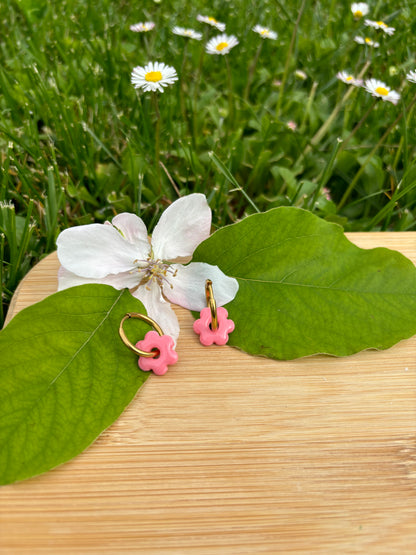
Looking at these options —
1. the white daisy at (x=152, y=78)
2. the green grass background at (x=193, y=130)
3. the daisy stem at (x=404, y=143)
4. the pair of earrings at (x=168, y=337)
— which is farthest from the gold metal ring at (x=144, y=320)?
the daisy stem at (x=404, y=143)

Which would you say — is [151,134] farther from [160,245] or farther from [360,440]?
[360,440]

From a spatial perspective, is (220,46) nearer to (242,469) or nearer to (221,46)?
(221,46)

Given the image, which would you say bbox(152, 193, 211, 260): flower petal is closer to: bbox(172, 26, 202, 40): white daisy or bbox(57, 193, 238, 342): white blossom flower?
bbox(57, 193, 238, 342): white blossom flower

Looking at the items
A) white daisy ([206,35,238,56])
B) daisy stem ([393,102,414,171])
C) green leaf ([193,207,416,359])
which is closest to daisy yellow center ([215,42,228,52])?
white daisy ([206,35,238,56])

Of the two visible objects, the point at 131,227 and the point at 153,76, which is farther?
the point at 153,76

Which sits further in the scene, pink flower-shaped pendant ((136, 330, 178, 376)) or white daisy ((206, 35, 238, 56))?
white daisy ((206, 35, 238, 56))

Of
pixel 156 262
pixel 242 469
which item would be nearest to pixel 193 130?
pixel 156 262
